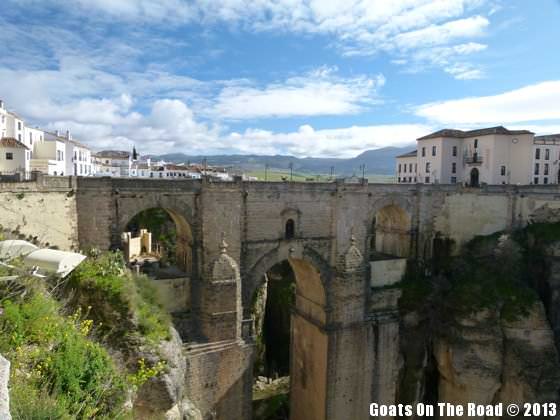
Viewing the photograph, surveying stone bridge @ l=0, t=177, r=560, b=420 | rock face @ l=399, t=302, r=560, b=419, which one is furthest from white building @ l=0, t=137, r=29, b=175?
rock face @ l=399, t=302, r=560, b=419

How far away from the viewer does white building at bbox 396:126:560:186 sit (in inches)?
1609

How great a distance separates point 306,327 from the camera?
24547 millimetres

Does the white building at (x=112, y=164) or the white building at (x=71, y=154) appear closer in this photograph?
the white building at (x=71, y=154)

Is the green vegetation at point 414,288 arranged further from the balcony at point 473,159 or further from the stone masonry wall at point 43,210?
the balcony at point 473,159

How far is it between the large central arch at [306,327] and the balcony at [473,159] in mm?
27785

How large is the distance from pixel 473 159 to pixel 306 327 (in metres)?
29.2

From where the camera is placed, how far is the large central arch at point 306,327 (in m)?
21.2

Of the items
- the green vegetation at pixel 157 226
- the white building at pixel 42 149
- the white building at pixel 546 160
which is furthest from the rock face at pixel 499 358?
the white building at pixel 42 149

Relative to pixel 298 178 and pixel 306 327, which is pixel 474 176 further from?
pixel 298 178

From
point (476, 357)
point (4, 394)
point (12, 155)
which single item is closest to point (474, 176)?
point (476, 357)

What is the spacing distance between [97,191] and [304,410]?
708 inches

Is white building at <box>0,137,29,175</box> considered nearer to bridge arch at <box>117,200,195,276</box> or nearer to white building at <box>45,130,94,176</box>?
white building at <box>45,130,94,176</box>

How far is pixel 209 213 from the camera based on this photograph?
61.5ft

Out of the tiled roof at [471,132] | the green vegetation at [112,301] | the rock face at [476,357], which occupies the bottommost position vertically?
the rock face at [476,357]
